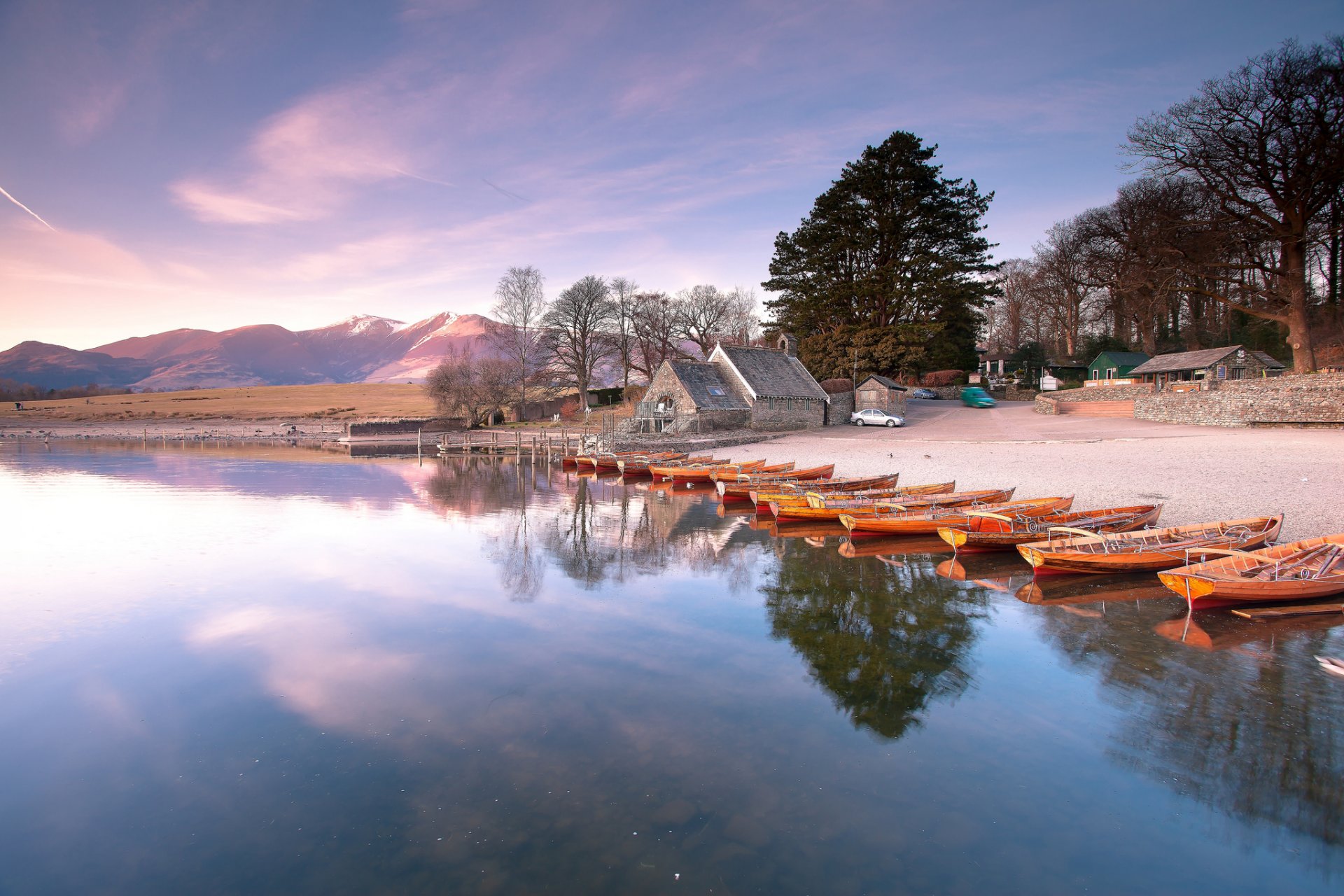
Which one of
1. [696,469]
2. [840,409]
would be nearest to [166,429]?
[696,469]

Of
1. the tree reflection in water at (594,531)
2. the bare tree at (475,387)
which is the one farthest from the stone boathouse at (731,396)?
the bare tree at (475,387)

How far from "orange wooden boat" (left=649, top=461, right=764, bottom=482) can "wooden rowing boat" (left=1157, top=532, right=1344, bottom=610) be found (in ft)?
51.2

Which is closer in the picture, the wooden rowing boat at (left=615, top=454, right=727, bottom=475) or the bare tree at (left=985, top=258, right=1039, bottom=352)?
the wooden rowing boat at (left=615, top=454, right=727, bottom=475)

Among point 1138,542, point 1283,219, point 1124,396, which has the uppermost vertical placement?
point 1283,219

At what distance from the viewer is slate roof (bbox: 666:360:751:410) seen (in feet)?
127

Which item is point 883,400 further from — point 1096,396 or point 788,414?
point 1096,396

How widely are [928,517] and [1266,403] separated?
76.8 feet

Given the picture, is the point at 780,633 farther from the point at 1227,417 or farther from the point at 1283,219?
the point at 1283,219

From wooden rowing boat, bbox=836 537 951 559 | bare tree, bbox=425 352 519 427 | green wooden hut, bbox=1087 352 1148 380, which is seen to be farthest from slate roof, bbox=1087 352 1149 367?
bare tree, bbox=425 352 519 427

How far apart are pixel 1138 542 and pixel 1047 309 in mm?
60487

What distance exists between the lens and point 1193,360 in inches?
1575

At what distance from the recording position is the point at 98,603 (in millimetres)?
11242

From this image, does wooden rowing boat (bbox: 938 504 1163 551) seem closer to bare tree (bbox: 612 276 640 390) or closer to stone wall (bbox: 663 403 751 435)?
stone wall (bbox: 663 403 751 435)

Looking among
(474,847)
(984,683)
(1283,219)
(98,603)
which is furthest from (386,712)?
(1283,219)
